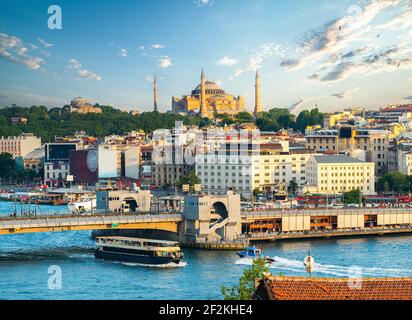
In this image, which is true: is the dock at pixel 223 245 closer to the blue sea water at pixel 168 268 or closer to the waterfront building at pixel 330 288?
the blue sea water at pixel 168 268

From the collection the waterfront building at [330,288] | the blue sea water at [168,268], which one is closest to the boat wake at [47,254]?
the blue sea water at [168,268]

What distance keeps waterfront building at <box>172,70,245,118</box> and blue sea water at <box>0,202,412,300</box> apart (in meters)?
35.5

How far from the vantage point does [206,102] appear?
52.4 m

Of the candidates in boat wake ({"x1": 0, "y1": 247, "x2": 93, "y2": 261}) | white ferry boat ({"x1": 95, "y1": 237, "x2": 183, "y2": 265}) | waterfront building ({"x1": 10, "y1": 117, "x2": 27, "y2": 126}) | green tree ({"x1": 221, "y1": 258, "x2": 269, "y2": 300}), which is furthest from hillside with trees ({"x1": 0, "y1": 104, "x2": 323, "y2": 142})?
green tree ({"x1": 221, "y1": 258, "x2": 269, "y2": 300})

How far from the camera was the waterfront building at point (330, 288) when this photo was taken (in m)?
4.75

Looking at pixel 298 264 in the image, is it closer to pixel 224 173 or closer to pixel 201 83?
pixel 224 173

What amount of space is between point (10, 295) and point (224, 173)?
15039 millimetres

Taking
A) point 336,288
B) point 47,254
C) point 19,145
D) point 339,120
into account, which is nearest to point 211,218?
point 47,254

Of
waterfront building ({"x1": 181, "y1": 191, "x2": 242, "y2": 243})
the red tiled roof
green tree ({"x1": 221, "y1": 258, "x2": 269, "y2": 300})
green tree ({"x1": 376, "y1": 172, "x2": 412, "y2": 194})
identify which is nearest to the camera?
the red tiled roof

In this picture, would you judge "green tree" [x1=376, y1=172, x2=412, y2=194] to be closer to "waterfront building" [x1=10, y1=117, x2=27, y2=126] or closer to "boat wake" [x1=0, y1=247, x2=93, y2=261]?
"boat wake" [x1=0, y1=247, x2=93, y2=261]

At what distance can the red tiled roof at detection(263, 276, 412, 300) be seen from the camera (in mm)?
4749

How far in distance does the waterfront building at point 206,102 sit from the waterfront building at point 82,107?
4437 millimetres
